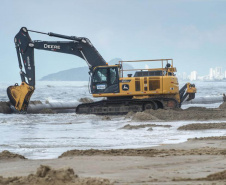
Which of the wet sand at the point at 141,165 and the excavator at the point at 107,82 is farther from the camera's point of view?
the excavator at the point at 107,82

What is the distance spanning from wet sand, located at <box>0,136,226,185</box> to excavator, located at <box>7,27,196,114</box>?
48.3 feet

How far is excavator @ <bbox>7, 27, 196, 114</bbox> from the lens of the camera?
78.8ft

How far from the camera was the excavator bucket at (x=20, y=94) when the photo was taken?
25016mm

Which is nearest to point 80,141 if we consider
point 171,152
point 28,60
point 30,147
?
point 30,147

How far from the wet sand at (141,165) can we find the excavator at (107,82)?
14.7 meters

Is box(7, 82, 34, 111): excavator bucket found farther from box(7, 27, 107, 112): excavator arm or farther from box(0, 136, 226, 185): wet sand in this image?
box(0, 136, 226, 185): wet sand

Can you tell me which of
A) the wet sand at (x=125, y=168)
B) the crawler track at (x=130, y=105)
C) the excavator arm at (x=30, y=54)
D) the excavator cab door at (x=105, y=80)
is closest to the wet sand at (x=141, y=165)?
the wet sand at (x=125, y=168)

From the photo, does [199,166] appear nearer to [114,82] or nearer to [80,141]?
[80,141]

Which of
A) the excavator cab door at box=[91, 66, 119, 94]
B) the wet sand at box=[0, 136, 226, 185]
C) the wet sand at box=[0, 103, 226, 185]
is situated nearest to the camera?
the wet sand at box=[0, 103, 226, 185]

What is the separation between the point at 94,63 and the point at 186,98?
5.50m

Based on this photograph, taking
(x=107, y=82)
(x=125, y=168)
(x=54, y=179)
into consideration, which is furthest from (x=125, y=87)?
(x=54, y=179)

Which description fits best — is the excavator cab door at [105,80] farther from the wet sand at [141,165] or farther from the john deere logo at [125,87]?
the wet sand at [141,165]

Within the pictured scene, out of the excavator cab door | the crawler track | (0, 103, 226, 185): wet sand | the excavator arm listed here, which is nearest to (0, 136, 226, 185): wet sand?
(0, 103, 226, 185): wet sand

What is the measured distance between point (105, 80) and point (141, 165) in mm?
17110
